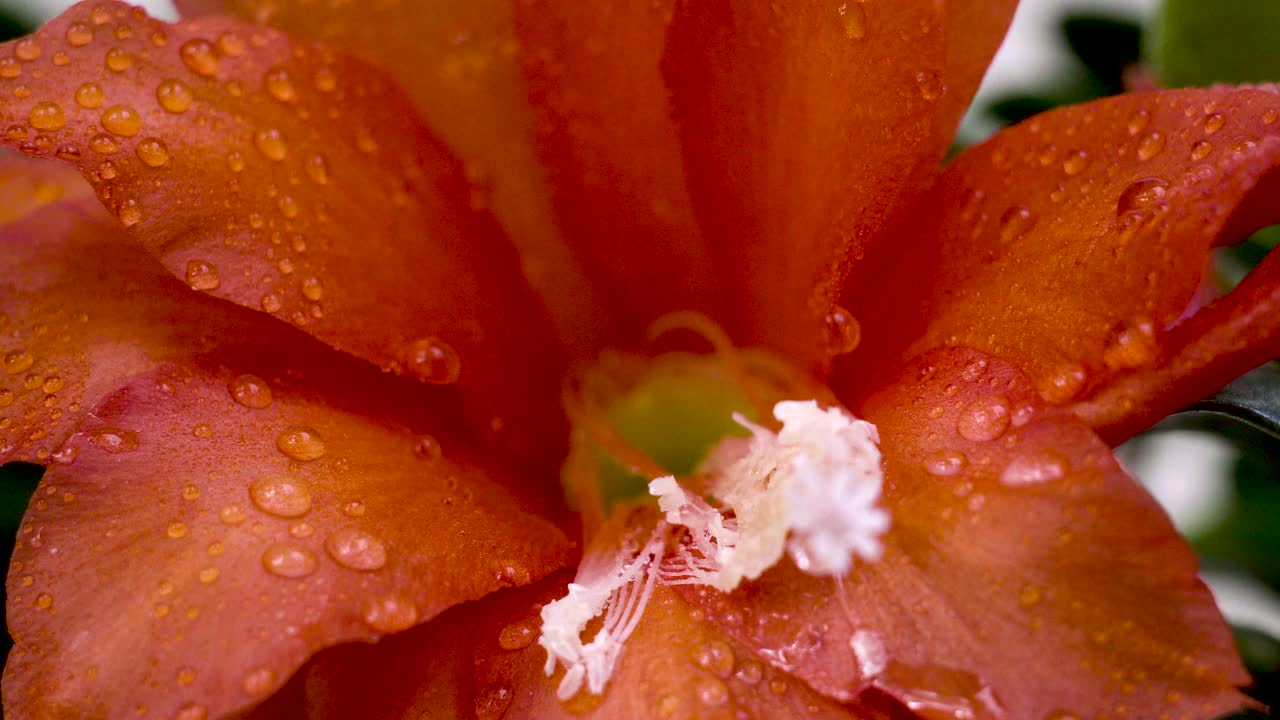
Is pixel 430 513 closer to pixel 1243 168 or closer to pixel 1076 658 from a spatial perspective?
pixel 1076 658

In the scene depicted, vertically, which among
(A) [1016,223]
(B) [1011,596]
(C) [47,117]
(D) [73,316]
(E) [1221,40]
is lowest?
(D) [73,316]

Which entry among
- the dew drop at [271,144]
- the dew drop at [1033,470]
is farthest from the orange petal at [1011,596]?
the dew drop at [271,144]

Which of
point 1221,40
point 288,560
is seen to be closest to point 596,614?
point 288,560

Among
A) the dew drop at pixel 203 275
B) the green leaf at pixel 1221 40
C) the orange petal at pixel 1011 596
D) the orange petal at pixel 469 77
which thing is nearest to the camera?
the orange petal at pixel 1011 596

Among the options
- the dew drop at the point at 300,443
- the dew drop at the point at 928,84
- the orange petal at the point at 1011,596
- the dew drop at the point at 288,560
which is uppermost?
the dew drop at the point at 928,84

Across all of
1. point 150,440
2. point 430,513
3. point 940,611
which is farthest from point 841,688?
point 150,440

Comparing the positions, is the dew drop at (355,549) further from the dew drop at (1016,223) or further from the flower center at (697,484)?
the dew drop at (1016,223)

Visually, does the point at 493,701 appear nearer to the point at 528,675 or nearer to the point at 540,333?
the point at 528,675
